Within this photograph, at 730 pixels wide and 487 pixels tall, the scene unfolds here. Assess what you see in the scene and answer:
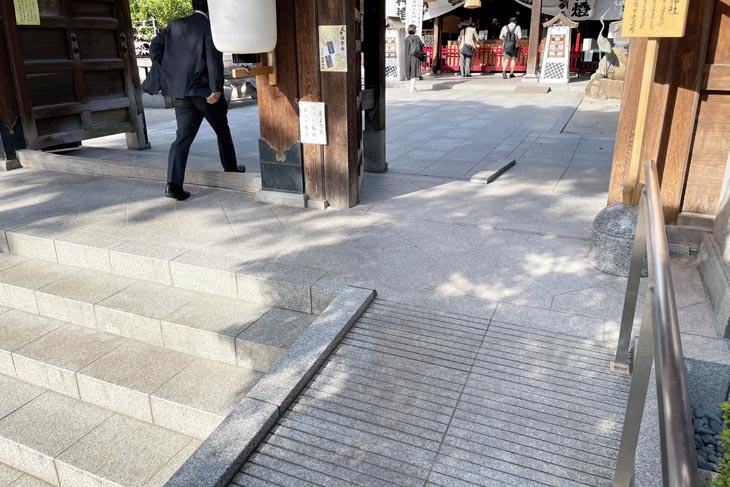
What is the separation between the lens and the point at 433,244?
4559mm

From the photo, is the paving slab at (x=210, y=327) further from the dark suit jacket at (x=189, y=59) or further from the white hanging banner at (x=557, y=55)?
the white hanging banner at (x=557, y=55)

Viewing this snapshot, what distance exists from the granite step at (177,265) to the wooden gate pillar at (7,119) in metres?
2.88

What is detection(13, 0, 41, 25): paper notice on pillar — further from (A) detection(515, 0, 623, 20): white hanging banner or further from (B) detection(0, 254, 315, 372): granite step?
(A) detection(515, 0, 623, 20): white hanging banner

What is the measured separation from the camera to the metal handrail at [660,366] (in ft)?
3.27

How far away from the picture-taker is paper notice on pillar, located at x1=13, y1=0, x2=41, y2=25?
23.1 ft

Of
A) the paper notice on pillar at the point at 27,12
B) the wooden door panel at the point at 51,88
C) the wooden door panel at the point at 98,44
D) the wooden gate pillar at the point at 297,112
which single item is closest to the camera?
the wooden gate pillar at the point at 297,112

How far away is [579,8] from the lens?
2078cm

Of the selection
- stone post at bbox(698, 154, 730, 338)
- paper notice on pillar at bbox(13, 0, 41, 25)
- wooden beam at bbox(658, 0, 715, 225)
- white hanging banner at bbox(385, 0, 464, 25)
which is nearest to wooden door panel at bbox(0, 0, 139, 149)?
paper notice on pillar at bbox(13, 0, 41, 25)

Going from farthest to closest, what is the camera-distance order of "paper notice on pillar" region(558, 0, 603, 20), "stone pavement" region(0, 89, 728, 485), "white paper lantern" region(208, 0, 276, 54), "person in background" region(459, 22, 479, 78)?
"person in background" region(459, 22, 479, 78)
"paper notice on pillar" region(558, 0, 603, 20)
"white paper lantern" region(208, 0, 276, 54)
"stone pavement" region(0, 89, 728, 485)

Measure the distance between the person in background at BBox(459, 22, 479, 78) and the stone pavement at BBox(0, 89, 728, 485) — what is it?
13.9 m

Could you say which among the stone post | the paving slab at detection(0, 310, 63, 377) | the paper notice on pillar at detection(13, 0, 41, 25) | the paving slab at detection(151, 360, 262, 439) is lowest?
the paving slab at detection(151, 360, 262, 439)

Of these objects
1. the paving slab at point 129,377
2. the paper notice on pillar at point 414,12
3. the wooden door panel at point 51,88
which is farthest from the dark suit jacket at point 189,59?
the paper notice on pillar at point 414,12

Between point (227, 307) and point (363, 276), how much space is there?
39.5 inches

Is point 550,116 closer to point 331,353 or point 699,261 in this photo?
point 699,261
